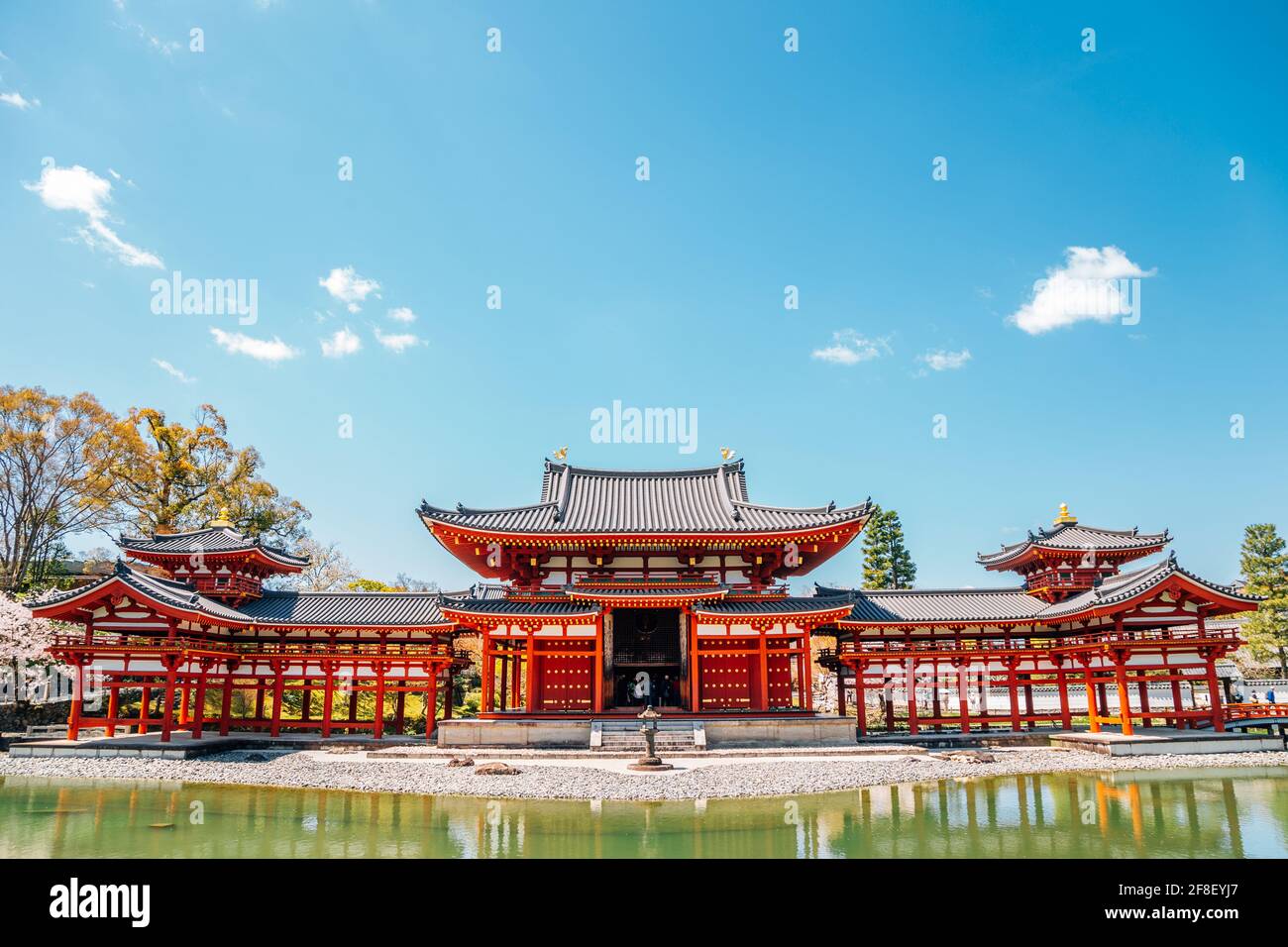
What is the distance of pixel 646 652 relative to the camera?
25.2m

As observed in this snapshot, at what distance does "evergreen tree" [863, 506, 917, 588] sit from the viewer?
46719 millimetres

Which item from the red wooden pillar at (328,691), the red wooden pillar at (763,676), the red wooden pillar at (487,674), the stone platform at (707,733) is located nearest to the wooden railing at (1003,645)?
the red wooden pillar at (763,676)

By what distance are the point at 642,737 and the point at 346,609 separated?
11142 millimetres

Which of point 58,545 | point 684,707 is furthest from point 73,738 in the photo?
point 58,545

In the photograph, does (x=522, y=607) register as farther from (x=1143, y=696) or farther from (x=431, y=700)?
(x=1143, y=696)

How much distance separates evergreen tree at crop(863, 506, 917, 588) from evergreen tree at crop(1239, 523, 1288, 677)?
54.0ft

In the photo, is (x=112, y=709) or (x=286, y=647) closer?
(x=112, y=709)

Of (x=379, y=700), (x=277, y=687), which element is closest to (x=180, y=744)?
(x=277, y=687)

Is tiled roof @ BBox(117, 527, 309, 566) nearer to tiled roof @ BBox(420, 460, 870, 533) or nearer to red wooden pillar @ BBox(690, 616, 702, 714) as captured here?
tiled roof @ BBox(420, 460, 870, 533)

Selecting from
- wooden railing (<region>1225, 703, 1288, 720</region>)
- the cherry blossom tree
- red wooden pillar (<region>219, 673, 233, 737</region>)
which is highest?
the cherry blossom tree

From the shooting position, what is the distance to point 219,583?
1030 inches

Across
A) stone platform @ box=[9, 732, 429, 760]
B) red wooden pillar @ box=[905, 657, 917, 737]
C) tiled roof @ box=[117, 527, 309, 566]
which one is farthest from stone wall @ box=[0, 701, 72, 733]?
red wooden pillar @ box=[905, 657, 917, 737]
